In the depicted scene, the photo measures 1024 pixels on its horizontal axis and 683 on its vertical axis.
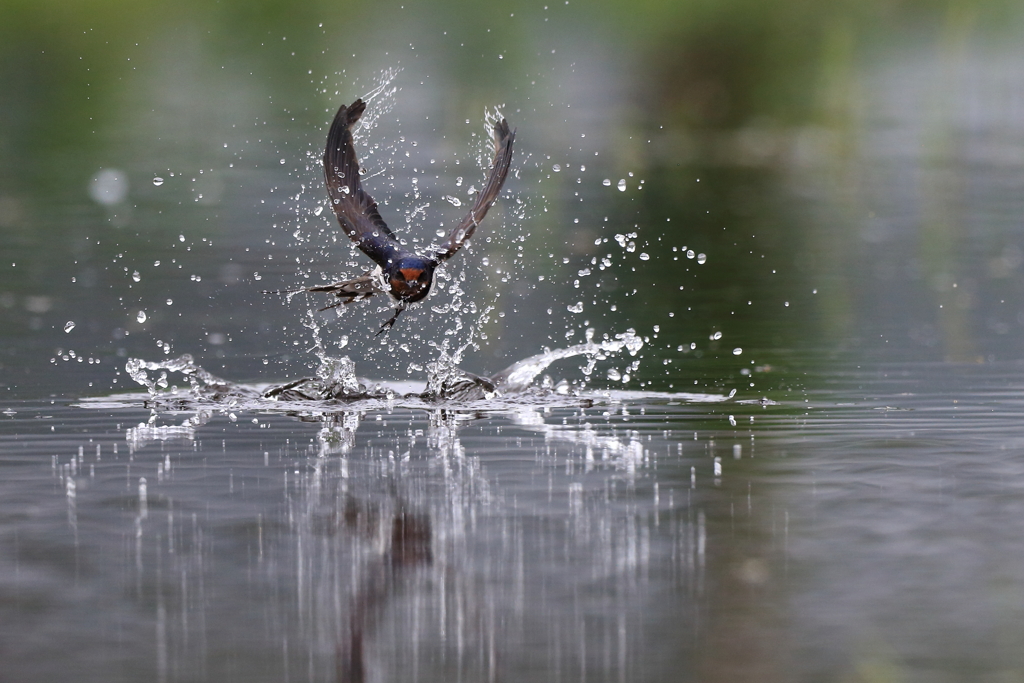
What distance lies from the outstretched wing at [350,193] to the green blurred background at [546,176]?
982 millimetres

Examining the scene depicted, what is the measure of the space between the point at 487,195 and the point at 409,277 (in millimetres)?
743

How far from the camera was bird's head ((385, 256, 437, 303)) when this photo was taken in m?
8.47

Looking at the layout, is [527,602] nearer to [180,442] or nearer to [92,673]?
[92,673]

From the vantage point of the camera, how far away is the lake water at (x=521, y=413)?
4824 millimetres

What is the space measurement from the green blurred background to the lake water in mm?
83

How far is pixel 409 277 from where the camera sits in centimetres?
846

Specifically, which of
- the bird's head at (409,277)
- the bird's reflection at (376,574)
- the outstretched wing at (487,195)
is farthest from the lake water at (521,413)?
the outstretched wing at (487,195)

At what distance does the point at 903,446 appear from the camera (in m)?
7.25

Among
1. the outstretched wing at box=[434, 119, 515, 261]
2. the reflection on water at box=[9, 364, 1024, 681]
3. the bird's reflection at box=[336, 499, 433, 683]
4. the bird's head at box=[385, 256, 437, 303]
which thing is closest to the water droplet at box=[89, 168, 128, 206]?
the outstretched wing at box=[434, 119, 515, 261]

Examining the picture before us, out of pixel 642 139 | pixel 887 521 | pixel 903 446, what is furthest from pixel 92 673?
pixel 642 139

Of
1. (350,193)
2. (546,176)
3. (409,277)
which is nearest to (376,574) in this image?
(409,277)

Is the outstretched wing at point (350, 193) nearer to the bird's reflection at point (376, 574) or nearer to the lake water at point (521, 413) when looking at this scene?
the lake water at point (521, 413)

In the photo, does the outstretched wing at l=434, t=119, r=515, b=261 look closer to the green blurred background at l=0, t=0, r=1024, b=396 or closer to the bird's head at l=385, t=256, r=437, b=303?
the bird's head at l=385, t=256, r=437, b=303

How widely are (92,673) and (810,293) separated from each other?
8.64 m
